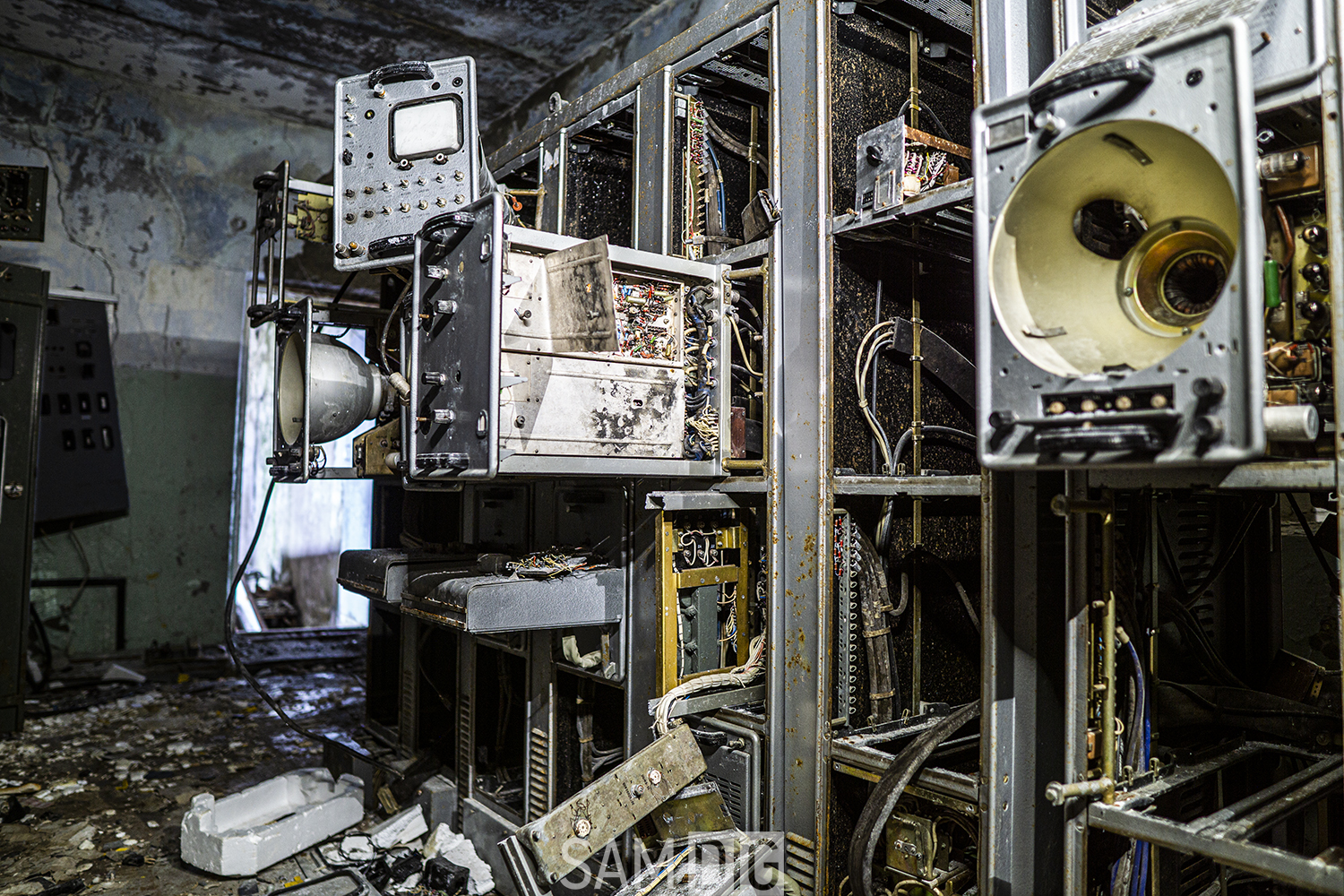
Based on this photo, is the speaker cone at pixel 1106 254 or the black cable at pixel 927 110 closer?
the speaker cone at pixel 1106 254

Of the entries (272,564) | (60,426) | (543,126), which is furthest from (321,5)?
(272,564)

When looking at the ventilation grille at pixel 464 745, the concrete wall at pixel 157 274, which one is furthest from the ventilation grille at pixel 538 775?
the concrete wall at pixel 157 274

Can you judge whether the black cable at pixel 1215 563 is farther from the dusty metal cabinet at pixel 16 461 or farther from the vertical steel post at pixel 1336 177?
the dusty metal cabinet at pixel 16 461

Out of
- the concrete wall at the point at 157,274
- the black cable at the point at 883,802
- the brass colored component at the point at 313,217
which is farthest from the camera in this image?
the concrete wall at the point at 157,274

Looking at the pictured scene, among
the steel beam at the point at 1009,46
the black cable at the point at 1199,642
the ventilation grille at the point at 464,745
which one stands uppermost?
the steel beam at the point at 1009,46

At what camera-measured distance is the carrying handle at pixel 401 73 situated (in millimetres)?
2635

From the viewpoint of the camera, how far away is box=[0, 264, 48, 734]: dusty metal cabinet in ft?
14.4

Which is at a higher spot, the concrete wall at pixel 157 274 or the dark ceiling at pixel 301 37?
the dark ceiling at pixel 301 37

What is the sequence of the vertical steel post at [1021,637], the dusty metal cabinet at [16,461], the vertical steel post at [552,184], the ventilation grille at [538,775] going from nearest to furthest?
the vertical steel post at [1021,637] < the ventilation grille at [538,775] < the vertical steel post at [552,184] < the dusty metal cabinet at [16,461]

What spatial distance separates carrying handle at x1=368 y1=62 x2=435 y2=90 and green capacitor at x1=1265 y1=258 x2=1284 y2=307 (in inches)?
88.9

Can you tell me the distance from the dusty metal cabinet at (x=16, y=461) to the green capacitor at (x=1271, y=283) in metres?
5.21

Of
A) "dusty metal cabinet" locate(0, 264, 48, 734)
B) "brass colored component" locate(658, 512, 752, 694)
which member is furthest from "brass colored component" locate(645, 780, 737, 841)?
"dusty metal cabinet" locate(0, 264, 48, 734)

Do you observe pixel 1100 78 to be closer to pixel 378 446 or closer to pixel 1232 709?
pixel 1232 709

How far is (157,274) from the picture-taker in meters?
6.05
